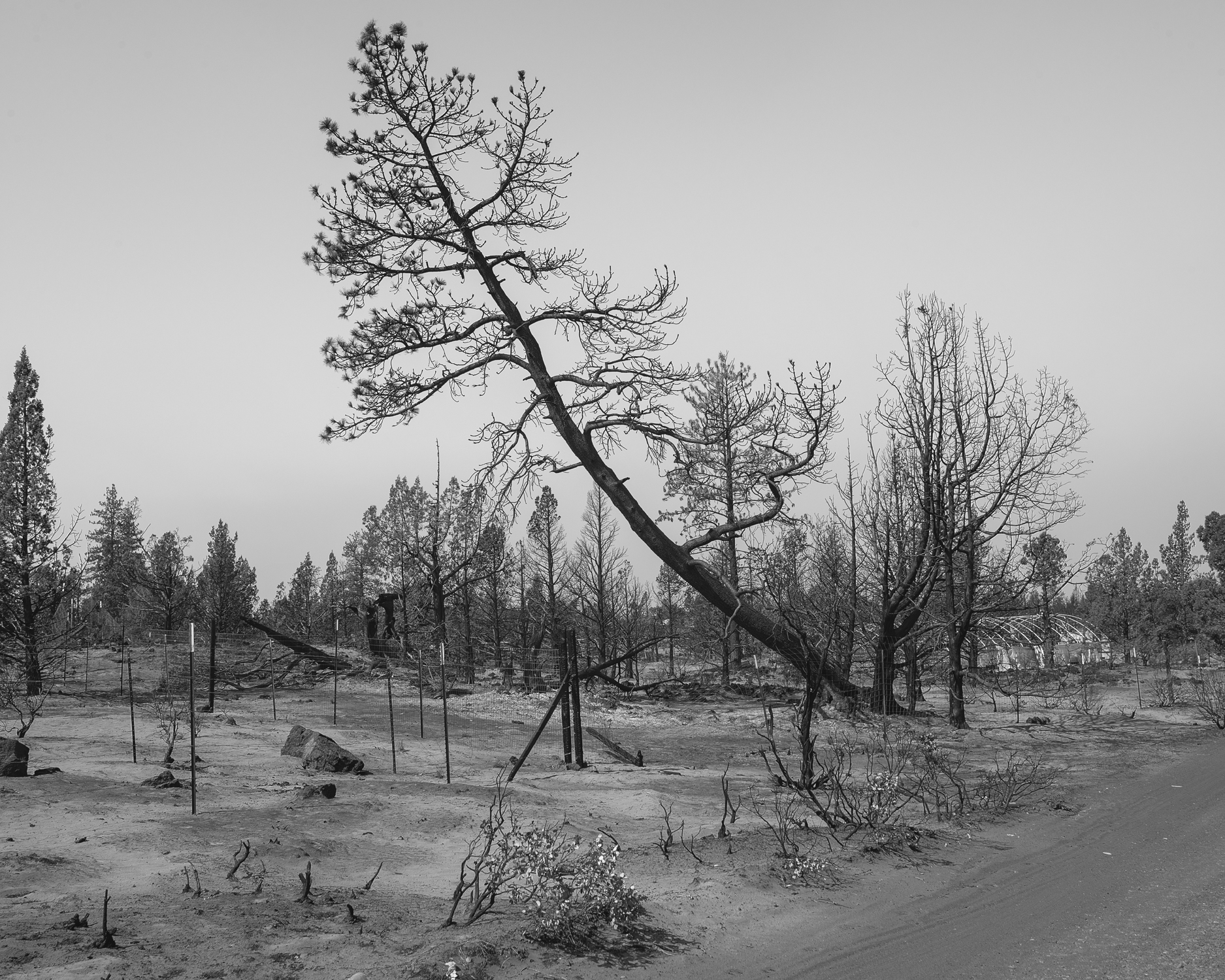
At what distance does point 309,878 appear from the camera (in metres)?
5.92

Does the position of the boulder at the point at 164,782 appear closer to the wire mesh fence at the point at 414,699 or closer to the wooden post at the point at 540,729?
the wire mesh fence at the point at 414,699

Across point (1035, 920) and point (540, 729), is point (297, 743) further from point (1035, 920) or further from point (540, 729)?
point (1035, 920)

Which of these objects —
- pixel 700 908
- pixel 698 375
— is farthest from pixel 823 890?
pixel 698 375

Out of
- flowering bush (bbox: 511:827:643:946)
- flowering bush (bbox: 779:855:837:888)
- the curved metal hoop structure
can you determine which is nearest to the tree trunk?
flowering bush (bbox: 779:855:837:888)

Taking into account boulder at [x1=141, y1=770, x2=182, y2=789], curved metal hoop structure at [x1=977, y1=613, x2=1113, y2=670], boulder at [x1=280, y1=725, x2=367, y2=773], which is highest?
boulder at [x1=141, y1=770, x2=182, y2=789]

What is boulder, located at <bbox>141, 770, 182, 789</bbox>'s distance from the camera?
31.3 ft

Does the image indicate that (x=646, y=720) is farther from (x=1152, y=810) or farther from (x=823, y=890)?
(x=823, y=890)

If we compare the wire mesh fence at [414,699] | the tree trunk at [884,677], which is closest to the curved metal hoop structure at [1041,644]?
the wire mesh fence at [414,699]

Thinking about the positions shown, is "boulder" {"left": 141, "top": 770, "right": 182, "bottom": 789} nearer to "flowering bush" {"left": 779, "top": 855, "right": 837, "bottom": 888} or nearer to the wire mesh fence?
the wire mesh fence

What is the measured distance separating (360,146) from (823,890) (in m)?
10.3

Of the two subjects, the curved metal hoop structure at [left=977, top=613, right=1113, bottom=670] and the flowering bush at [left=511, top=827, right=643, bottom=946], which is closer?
the flowering bush at [left=511, top=827, right=643, bottom=946]

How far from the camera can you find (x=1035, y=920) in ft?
19.7

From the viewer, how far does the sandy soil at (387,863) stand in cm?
501

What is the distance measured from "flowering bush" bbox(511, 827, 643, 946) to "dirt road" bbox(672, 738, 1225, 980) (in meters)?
0.62
